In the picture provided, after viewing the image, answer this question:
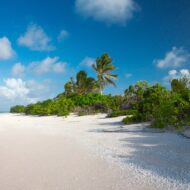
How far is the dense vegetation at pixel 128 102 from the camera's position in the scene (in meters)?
9.70

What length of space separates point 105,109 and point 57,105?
190 inches

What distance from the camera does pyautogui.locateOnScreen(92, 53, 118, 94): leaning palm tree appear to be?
142ft

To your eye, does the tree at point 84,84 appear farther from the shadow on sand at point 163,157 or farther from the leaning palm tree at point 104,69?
the shadow on sand at point 163,157

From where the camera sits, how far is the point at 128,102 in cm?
2120

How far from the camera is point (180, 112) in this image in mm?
9719

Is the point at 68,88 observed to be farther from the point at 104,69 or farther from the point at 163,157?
the point at 163,157

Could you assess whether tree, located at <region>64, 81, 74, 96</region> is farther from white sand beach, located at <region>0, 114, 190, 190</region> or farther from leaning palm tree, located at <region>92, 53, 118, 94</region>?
white sand beach, located at <region>0, 114, 190, 190</region>

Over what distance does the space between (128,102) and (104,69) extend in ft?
74.4

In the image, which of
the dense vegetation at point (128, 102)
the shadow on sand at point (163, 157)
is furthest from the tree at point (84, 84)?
the shadow on sand at point (163, 157)

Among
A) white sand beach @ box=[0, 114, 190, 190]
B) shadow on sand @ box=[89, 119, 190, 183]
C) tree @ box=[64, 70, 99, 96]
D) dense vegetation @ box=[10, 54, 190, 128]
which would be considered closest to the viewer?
white sand beach @ box=[0, 114, 190, 190]

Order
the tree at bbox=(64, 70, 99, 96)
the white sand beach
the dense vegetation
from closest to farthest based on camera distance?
1. the white sand beach
2. the dense vegetation
3. the tree at bbox=(64, 70, 99, 96)

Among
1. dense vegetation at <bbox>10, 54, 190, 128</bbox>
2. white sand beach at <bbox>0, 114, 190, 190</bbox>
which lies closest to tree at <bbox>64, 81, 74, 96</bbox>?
dense vegetation at <bbox>10, 54, 190, 128</bbox>

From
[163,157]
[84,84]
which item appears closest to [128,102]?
[163,157]

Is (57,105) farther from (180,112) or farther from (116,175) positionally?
(116,175)
